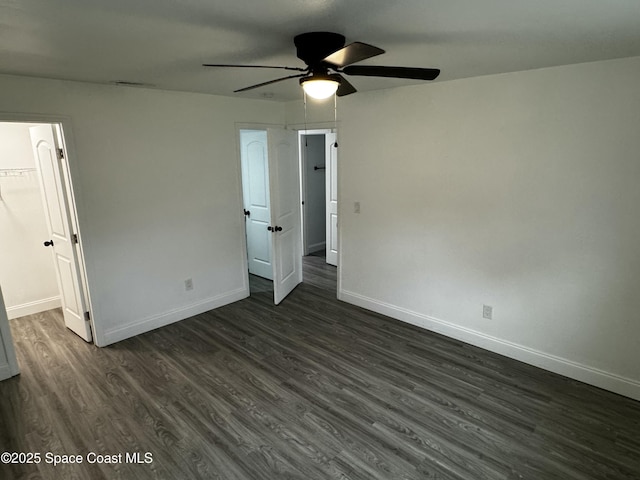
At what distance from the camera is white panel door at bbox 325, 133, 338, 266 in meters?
5.53

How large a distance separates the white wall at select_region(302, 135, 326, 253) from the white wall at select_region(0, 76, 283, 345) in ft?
5.86

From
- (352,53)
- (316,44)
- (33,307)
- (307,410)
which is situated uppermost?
(316,44)

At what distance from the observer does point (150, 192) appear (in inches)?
146

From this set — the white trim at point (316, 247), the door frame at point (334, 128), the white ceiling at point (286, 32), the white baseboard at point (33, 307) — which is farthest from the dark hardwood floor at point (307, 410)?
the white trim at point (316, 247)

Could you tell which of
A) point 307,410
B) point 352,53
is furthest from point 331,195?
point 352,53

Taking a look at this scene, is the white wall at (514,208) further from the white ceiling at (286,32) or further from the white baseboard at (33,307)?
the white baseboard at (33,307)

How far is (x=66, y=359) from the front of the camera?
3.35 m

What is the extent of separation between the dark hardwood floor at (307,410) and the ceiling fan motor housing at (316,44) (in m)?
2.31

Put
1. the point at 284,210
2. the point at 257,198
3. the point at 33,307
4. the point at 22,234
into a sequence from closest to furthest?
the point at 22,234 → the point at 33,307 → the point at 284,210 → the point at 257,198

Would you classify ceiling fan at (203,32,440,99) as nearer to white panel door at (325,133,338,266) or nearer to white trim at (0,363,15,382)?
white trim at (0,363,15,382)

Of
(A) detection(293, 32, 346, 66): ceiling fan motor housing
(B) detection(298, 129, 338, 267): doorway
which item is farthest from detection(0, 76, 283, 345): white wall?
(A) detection(293, 32, 346, 66): ceiling fan motor housing

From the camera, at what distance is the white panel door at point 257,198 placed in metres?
4.99

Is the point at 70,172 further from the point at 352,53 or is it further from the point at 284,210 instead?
the point at 352,53

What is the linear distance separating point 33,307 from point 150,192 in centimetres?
223
